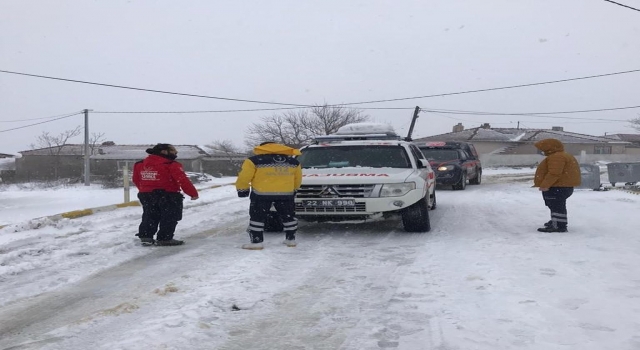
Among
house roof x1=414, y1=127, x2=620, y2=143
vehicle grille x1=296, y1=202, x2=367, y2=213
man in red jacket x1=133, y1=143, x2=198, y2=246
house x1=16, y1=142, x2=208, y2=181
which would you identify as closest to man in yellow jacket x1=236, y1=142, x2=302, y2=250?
vehicle grille x1=296, y1=202, x2=367, y2=213

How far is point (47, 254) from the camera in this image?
611 cm

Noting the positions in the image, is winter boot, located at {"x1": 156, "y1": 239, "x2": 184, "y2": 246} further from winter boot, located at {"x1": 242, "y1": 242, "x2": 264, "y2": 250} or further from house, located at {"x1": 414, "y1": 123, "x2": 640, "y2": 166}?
house, located at {"x1": 414, "y1": 123, "x2": 640, "y2": 166}

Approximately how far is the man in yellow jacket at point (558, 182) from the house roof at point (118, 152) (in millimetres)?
52908

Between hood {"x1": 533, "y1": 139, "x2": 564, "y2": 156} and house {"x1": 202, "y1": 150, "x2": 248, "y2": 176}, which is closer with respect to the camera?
hood {"x1": 533, "y1": 139, "x2": 564, "y2": 156}

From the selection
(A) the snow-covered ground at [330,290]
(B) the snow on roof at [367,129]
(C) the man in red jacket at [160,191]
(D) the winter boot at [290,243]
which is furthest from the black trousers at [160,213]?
(B) the snow on roof at [367,129]

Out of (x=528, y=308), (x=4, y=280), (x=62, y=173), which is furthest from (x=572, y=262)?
(x=62, y=173)

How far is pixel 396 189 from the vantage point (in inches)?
273

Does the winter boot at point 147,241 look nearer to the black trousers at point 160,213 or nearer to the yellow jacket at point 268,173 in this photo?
the black trousers at point 160,213

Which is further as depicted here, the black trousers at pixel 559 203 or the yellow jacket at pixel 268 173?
the black trousers at pixel 559 203

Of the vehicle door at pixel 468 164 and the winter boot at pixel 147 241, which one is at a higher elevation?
the vehicle door at pixel 468 164

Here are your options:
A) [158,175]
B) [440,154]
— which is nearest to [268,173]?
[158,175]

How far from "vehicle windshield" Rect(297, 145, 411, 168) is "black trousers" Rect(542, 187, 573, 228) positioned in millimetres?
2108

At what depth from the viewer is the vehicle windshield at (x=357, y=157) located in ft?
26.4

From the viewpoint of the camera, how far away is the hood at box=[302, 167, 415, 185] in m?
6.95
